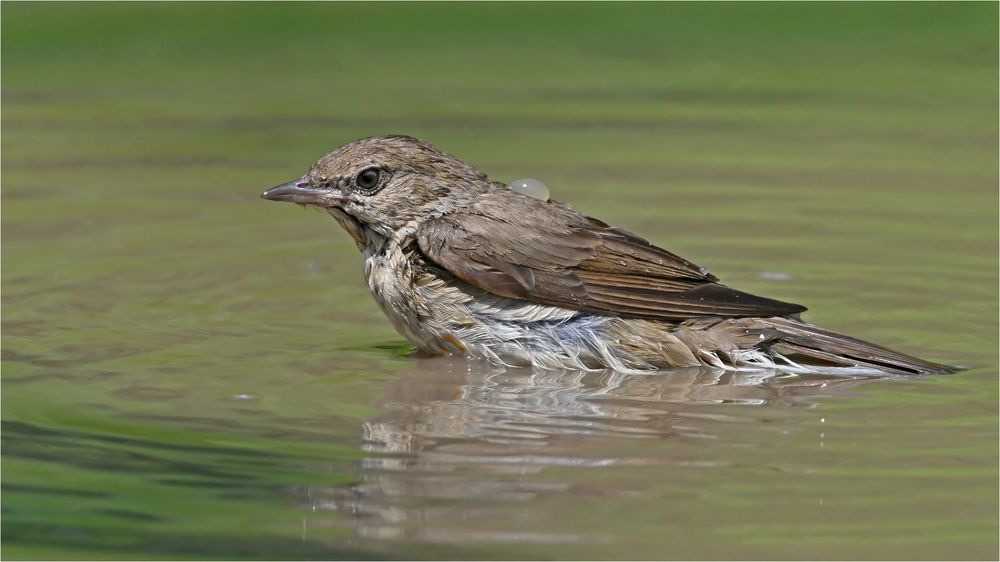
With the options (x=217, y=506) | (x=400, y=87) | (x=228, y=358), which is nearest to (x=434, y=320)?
(x=228, y=358)

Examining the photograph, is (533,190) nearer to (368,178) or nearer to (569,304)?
(368,178)

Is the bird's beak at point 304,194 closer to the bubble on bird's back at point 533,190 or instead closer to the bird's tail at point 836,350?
the bubble on bird's back at point 533,190

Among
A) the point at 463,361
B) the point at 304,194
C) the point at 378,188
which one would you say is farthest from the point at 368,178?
the point at 463,361

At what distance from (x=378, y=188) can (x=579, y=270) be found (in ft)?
3.64

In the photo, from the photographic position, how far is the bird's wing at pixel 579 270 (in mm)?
7688

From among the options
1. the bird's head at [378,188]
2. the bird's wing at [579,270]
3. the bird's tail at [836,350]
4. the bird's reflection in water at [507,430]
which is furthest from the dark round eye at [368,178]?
the bird's tail at [836,350]

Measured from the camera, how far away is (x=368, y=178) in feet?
26.8

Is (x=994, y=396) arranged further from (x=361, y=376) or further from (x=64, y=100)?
(x=64, y=100)

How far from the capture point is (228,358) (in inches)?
309

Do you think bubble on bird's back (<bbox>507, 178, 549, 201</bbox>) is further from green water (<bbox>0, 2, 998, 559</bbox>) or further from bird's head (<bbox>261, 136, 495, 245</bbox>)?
green water (<bbox>0, 2, 998, 559</bbox>)

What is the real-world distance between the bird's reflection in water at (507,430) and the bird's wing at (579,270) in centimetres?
35

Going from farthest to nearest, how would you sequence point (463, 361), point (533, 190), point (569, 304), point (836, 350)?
point (533, 190) < point (463, 361) < point (569, 304) < point (836, 350)

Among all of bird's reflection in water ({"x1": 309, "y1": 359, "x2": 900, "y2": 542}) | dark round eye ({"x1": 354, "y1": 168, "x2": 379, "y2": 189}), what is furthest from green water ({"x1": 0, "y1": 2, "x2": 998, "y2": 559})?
dark round eye ({"x1": 354, "y1": 168, "x2": 379, "y2": 189})

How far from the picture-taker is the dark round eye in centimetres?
814
